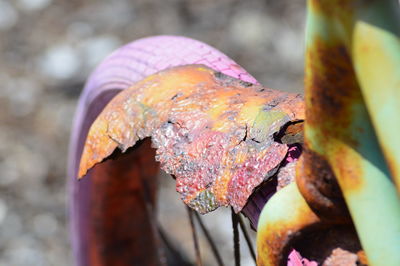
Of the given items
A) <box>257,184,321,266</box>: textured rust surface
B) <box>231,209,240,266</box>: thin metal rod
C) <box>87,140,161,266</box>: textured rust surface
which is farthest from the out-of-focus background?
<box>257,184,321,266</box>: textured rust surface

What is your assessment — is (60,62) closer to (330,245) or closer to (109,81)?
(109,81)

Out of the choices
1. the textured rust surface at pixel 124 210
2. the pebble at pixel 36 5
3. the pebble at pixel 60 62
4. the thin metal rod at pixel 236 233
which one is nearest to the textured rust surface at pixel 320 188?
the thin metal rod at pixel 236 233

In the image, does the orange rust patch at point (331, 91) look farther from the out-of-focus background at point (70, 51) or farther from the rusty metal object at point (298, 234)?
the out-of-focus background at point (70, 51)

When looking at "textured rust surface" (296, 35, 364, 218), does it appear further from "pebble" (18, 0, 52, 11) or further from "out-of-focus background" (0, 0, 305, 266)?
"pebble" (18, 0, 52, 11)

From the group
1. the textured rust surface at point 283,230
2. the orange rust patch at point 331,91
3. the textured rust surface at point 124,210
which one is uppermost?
the textured rust surface at point 124,210

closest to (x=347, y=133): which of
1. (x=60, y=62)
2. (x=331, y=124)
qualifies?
(x=331, y=124)
